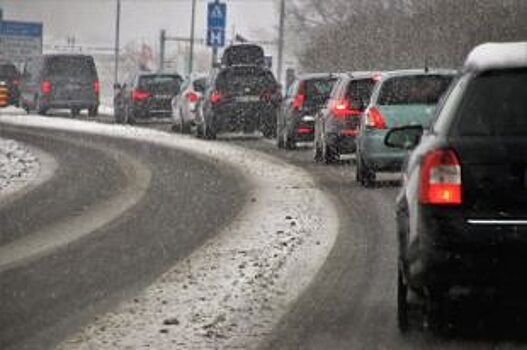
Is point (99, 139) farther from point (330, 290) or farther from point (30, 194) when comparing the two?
point (330, 290)

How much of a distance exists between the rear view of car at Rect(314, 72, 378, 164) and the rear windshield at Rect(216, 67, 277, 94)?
831 centimetres

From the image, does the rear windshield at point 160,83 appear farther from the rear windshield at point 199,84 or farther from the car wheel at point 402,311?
the car wheel at point 402,311

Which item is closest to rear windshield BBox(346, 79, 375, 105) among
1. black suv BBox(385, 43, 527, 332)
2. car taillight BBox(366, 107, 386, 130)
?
car taillight BBox(366, 107, 386, 130)

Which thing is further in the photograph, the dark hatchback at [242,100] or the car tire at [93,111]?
the car tire at [93,111]

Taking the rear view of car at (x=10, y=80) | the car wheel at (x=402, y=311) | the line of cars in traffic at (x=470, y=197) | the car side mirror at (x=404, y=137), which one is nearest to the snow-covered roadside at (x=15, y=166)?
the car side mirror at (x=404, y=137)

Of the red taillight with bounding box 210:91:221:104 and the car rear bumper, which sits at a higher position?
the car rear bumper

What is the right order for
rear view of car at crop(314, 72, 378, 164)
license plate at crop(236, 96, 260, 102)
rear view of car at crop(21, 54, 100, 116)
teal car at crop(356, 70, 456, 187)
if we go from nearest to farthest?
teal car at crop(356, 70, 456, 187), rear view of car at crop(314, 72, 378, 164), license plate at crop(236, 96, 260, 102), rear view of car at crop(21, 54, 100, 116)

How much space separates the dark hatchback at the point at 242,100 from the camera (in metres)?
31.5

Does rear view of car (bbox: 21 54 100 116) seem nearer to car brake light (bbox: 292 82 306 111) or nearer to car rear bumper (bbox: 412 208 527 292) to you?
car brake light (bbox: 292 82 306 111)

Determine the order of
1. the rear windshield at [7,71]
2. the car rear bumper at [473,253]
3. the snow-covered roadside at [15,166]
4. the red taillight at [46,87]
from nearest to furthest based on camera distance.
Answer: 1. the car rear bumper at [473,253]
2. the snow-covered roadside at [15,166]
3. the red taillight at [46,87]
4. the rear windshield at [7,71]

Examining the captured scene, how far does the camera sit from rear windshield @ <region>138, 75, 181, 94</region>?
140ft

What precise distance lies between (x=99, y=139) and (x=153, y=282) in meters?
23.0

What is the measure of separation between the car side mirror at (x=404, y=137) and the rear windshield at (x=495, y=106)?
1.20 meters

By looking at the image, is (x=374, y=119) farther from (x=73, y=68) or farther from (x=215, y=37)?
(x=73, y=68)
